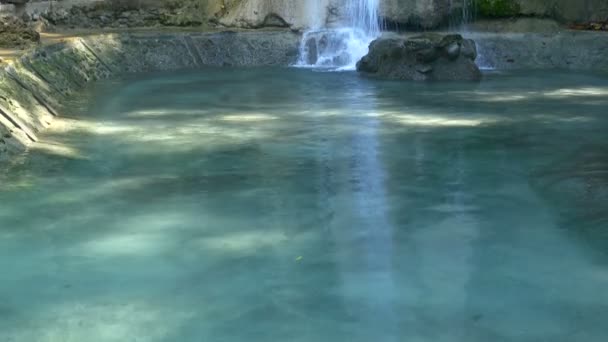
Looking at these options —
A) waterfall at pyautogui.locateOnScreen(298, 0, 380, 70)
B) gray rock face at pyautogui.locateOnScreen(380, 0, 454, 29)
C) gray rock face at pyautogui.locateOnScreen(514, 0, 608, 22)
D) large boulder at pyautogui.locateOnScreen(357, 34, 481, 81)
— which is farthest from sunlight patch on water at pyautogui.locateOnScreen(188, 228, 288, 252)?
gray rock face at pyautogui.locateOnScreen(514, 0, 608, 22)

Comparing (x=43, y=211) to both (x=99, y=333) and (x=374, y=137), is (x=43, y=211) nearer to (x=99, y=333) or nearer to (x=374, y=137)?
(x=99, y=333)

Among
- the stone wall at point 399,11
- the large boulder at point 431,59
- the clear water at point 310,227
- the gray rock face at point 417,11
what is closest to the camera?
the clear water at point 310,227

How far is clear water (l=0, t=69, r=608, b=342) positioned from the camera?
3848mm

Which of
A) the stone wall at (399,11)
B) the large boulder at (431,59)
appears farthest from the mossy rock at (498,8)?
the large boulder at (431,59)

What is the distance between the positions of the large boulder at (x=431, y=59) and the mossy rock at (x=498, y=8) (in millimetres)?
1892

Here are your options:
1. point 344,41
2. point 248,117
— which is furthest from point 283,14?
point 248,117

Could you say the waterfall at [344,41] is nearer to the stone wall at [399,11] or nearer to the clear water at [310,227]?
the stone wall at [399,11]

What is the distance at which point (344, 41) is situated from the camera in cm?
1364

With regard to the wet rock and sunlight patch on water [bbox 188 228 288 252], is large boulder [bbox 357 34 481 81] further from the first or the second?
sunlight patch on water [bbox 188 228 288 252]

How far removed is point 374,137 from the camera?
7727 mm

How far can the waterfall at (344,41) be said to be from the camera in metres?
13.5

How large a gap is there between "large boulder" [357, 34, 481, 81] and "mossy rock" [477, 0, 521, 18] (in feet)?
6.21

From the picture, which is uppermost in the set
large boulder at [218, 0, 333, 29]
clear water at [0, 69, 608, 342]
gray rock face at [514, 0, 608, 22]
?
large boulder at [218, 0, 333, 29]

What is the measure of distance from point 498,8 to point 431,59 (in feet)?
8.08
